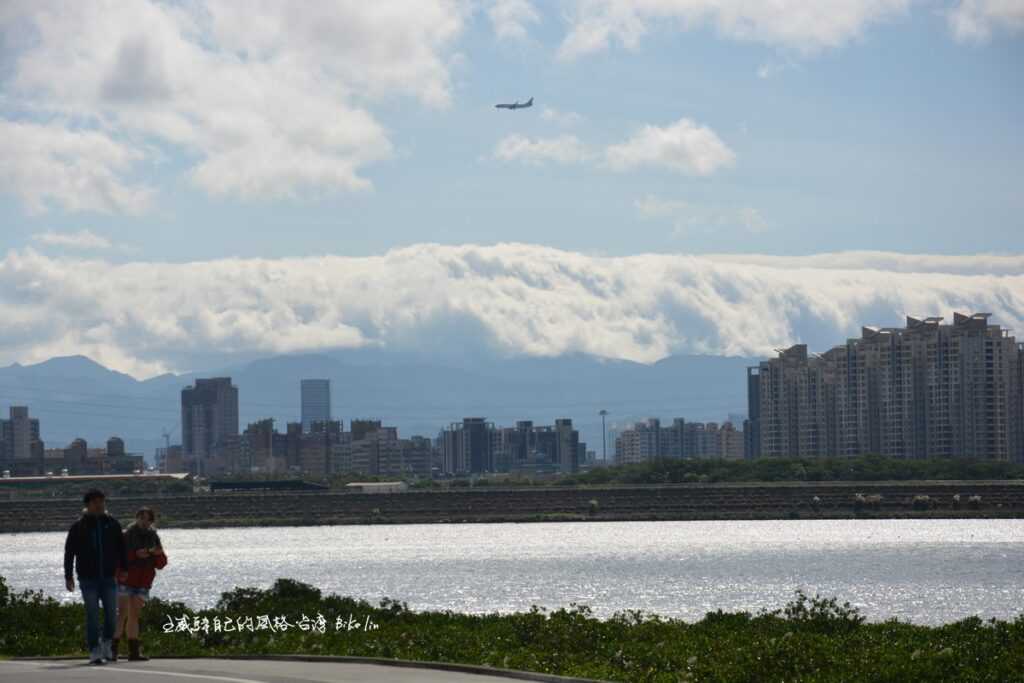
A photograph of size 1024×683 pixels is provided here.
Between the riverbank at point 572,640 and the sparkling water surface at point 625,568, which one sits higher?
the riverbank at point 572,640

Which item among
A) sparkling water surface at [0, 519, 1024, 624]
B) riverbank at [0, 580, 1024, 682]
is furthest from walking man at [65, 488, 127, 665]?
sparkling water surface at [0, 519, 1024, 624]

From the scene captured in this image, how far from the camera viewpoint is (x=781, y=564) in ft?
371

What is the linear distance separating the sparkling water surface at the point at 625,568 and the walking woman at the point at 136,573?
132ft

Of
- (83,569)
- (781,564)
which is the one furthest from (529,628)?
(781,564)

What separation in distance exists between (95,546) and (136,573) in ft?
4.16

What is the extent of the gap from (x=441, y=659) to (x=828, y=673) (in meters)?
6.33

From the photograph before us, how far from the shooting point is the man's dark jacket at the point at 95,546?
26609 mm

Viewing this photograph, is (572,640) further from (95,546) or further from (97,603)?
(95,546)

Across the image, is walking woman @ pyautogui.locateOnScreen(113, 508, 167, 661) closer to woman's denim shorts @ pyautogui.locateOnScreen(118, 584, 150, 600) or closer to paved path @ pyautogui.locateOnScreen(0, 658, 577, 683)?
woman's denim shorts @ pyautogui.locateOnScreen(118, 584, 150, 600)

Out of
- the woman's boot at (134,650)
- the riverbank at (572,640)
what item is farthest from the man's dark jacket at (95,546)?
the riverbank at (572,640)

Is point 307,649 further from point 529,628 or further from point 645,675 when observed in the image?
point 645,675

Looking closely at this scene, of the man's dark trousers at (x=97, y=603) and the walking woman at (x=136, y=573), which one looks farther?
the walking woman at (x=136, y=573)

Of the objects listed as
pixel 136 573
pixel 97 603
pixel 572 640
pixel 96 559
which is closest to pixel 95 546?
pixel 96 559

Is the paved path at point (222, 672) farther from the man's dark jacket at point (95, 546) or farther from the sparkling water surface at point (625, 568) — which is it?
the sparkling water surface at point (625, 568)
